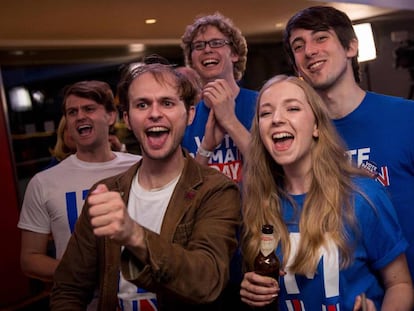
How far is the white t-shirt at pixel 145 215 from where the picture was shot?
5.06ft

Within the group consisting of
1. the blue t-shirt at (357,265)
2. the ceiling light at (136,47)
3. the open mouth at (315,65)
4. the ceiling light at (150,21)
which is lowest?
the blue t-shirt at (357,265)

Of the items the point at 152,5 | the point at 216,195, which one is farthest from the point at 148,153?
the point at 152,5

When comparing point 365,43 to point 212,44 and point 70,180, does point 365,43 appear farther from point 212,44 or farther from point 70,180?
point 70,180

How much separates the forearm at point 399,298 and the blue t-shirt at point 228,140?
35.1 inches

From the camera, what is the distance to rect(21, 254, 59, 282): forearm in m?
2.16

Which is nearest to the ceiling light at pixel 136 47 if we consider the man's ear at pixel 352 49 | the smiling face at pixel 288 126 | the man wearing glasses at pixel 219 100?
the man wearing glasses at pixel 219 100

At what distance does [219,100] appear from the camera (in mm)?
2234

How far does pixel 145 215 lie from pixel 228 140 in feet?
2.93

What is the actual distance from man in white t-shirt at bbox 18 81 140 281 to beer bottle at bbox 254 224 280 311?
933 millimetres

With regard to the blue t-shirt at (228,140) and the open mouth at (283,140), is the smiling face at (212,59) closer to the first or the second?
the blue t-shirt at (228,140)

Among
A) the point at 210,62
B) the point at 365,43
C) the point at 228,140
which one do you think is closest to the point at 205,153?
the point at 228,140

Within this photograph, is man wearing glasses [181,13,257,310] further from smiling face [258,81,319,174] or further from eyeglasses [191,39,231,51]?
smiling face [258,81,319,174]

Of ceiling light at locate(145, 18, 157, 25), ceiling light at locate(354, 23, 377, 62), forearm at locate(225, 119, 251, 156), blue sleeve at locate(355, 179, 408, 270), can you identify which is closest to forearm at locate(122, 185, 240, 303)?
blue sleeve at locate(355, 179, 408, 270)

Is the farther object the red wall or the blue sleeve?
the red wall
